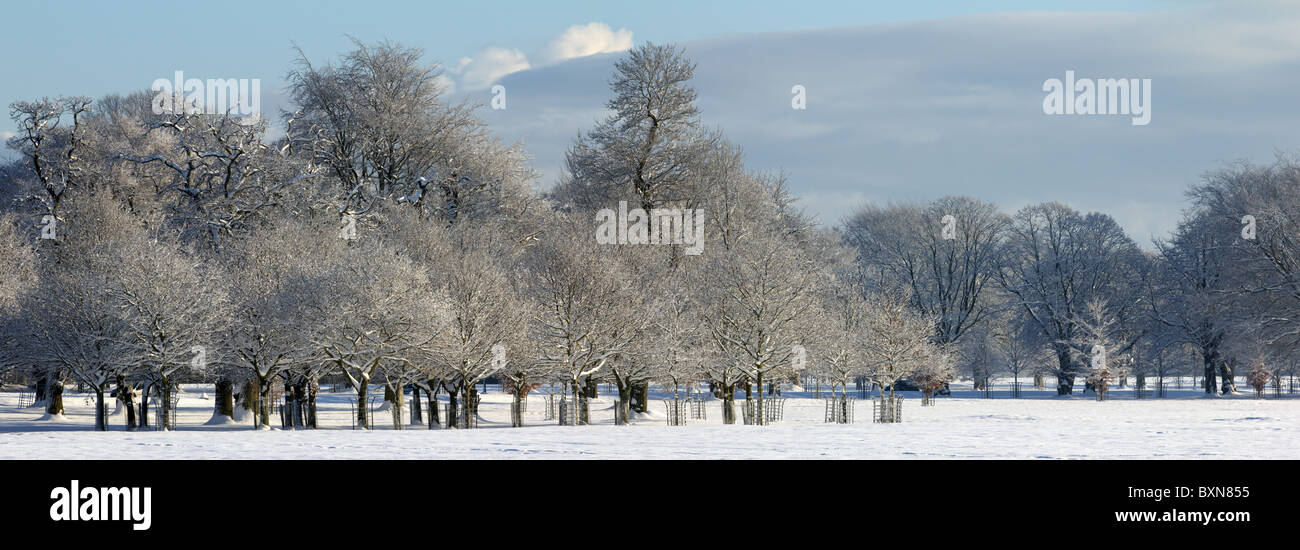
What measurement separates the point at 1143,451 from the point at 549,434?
1213 cm

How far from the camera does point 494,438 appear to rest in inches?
964

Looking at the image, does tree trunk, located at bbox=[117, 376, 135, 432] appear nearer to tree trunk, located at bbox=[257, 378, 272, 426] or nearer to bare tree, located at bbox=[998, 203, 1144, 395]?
tree trunk, located at bbox=[257, 378, 272, 426]

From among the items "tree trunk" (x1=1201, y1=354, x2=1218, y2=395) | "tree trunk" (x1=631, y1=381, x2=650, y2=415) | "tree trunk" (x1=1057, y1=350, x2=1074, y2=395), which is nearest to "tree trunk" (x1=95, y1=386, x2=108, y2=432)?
"tree trunk" (x1=631, y1=381, x2=650, y2=415)

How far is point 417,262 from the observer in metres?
42.7

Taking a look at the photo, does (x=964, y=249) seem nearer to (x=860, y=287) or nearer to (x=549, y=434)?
(x=860, y=287)

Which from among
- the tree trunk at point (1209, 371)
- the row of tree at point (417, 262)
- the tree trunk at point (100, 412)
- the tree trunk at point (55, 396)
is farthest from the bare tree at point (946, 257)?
the tree trunk at point (100, 412)

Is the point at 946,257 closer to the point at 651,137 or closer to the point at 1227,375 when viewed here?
the point at 1227,375
